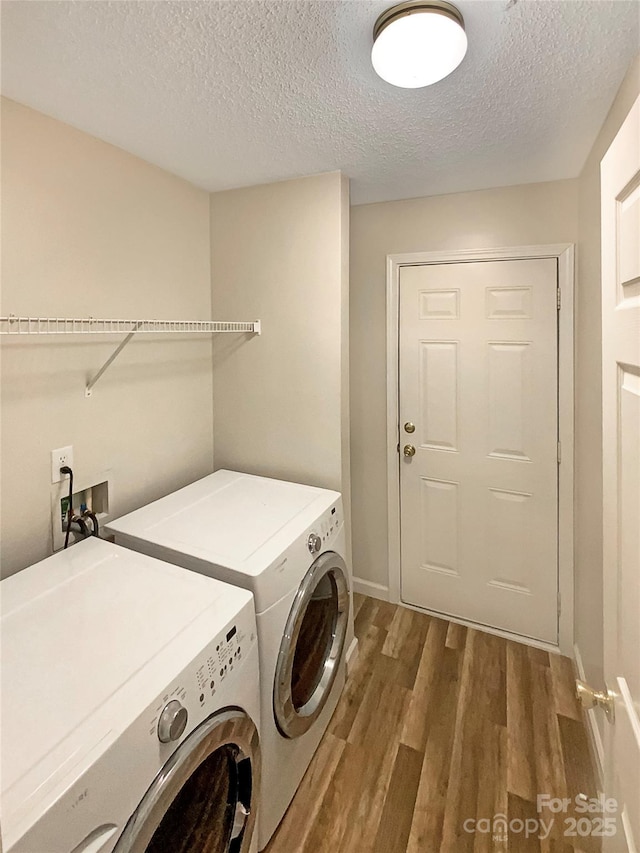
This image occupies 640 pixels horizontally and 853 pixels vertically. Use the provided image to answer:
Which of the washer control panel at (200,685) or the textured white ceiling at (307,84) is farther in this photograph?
the textured white ceiling at (307,84)

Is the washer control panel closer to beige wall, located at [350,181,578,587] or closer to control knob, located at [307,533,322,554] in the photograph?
control knob, located at [307,533,322,554]

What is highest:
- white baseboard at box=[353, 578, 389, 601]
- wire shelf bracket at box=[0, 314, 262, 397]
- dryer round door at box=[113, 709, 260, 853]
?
wire shelf bracket at box=[0, 314, 262, 397]

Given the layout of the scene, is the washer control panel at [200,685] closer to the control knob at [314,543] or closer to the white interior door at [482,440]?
the control knob at [314,543]

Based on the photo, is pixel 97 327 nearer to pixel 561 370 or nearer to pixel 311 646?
pixel 311 646

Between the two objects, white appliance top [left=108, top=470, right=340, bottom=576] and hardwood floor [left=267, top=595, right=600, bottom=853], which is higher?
white appliance top [left=108, top=470, right=340, bottom=576]

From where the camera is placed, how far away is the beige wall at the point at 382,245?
6.79ft

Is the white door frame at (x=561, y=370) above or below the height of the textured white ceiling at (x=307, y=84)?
below

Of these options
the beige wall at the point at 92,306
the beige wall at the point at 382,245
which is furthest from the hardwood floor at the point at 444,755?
the beige wall at the point at 92,306

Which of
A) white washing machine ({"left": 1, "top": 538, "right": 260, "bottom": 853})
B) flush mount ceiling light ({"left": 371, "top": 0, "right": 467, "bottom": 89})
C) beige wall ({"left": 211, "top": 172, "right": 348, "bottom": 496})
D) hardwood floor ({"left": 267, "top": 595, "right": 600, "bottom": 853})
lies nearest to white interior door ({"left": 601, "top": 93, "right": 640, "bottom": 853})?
flush mount ceiling light ({"left": 371, "top": 0, "right": 467, "bottom": 89})

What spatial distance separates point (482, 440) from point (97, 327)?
1.89m

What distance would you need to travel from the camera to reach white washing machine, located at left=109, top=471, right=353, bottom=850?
1.31m

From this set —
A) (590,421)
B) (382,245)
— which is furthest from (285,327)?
(590,421)

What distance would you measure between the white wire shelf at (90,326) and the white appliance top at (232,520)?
712 mm

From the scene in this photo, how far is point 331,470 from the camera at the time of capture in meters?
2.08
